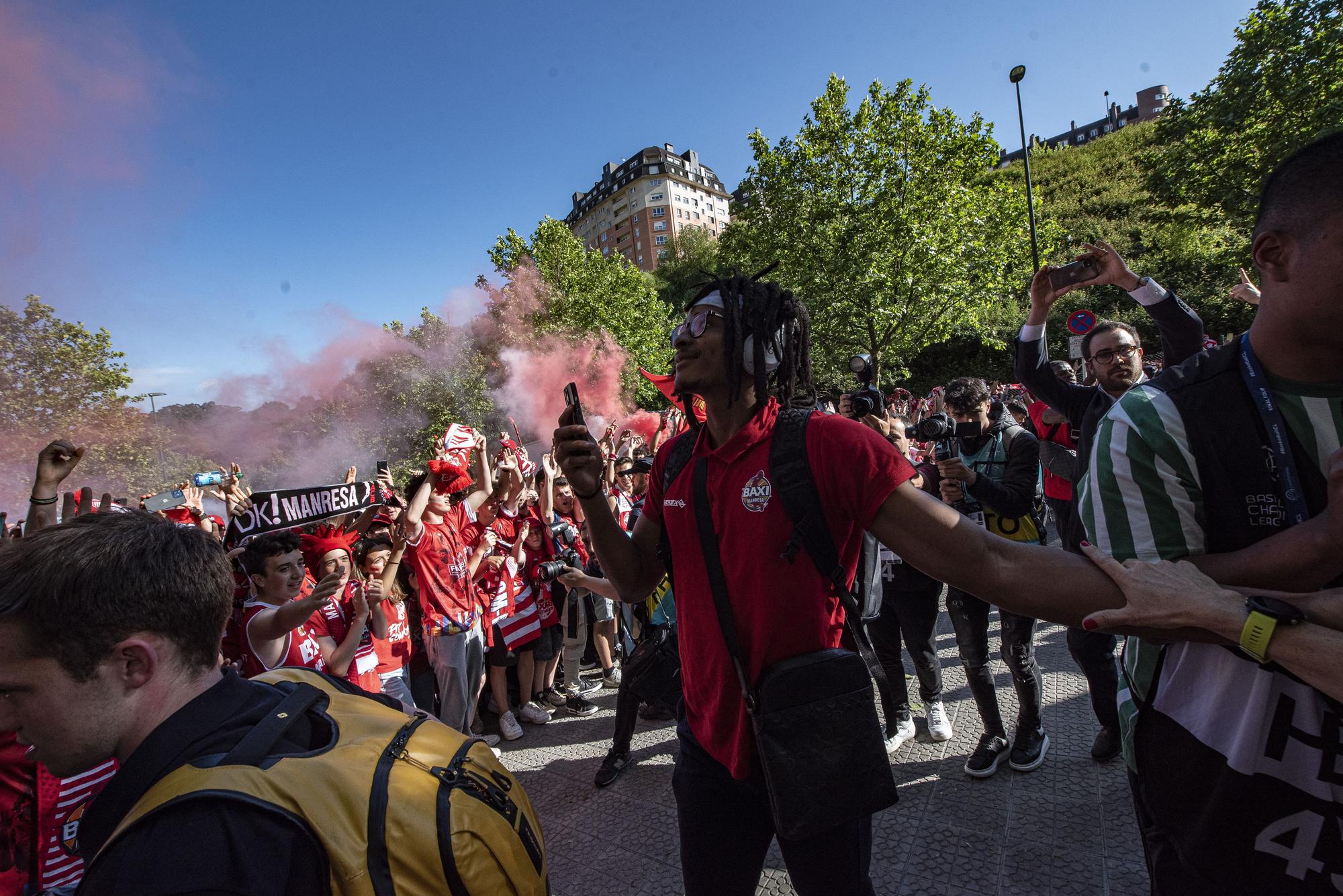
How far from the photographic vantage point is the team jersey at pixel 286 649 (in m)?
2.92

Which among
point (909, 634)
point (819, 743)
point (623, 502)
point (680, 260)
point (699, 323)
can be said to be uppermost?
point (680, 260)

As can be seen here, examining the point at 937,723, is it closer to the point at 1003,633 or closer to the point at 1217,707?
the point at 1003,633

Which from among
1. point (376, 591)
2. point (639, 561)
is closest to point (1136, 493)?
point (639, 561)

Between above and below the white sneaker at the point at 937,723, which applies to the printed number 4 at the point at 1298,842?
above

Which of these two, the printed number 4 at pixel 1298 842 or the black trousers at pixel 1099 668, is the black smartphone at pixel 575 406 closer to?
the printed number 4 at pixel 1298 842

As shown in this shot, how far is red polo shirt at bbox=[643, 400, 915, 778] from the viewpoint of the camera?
1659 mm

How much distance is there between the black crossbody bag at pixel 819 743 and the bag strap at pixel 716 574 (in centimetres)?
7

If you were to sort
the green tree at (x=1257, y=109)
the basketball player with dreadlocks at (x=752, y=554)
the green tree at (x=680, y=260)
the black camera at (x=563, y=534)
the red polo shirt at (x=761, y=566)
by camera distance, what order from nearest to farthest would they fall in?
the basketball player with dreadlocks at (x=752, y=554)
the red polo shirt at (x=761, y=566)
the black camera at (x=563, y=534)
the green tree at (x=1257, y=109)
the green tree at (x=680, y=260)

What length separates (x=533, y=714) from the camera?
512cm

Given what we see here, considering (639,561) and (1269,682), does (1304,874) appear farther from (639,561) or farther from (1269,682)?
(639,561)

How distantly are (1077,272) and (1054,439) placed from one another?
2363 millimetres

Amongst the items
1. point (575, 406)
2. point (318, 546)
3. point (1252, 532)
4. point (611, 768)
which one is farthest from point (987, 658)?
point (318, 546)

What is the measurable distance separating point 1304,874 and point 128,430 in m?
11.4

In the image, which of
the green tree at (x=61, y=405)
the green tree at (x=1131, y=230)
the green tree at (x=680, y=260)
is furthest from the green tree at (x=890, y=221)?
the green tree at (x=680, y=260)
